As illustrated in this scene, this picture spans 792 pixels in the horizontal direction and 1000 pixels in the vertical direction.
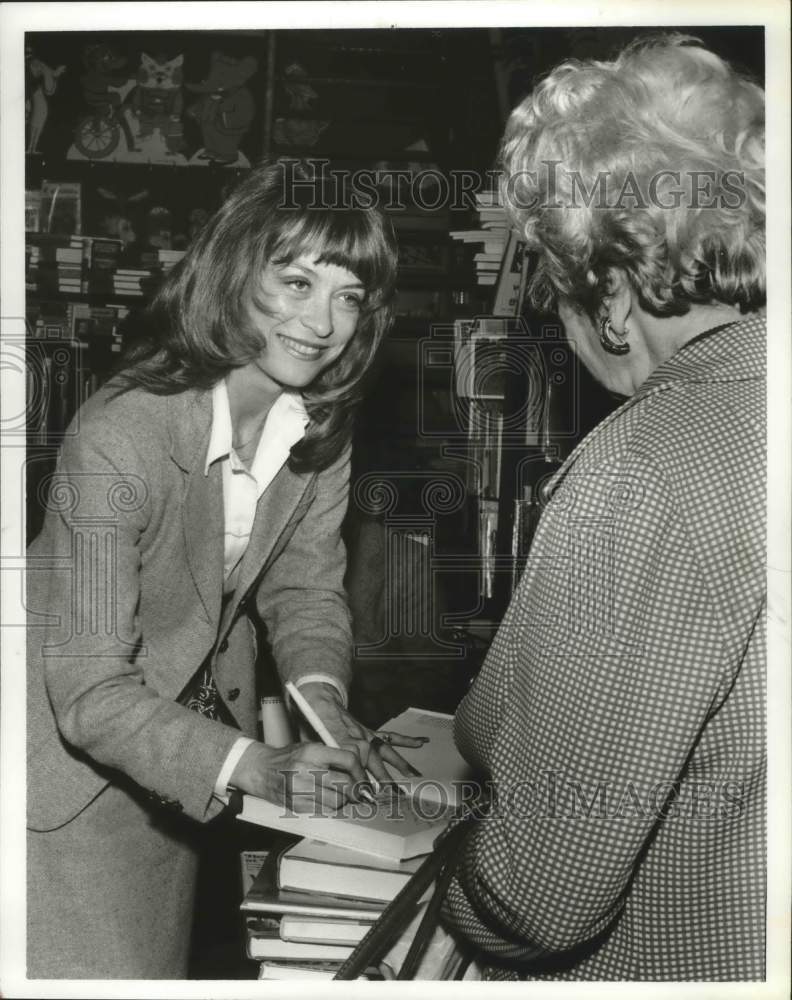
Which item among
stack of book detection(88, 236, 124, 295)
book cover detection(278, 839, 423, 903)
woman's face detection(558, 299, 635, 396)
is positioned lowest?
book cover detection(278, 839, 423, 903)

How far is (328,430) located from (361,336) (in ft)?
0.58

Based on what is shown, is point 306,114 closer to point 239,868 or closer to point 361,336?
point 361,336

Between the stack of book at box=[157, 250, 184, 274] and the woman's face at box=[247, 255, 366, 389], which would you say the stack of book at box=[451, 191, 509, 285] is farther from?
the stack of book at box=[157, 250, 184, 274]

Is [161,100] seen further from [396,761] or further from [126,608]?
[396,761]

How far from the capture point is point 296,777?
1.22 metres

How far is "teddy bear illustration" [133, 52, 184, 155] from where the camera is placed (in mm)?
1271

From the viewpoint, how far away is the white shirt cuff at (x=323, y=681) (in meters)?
1.43

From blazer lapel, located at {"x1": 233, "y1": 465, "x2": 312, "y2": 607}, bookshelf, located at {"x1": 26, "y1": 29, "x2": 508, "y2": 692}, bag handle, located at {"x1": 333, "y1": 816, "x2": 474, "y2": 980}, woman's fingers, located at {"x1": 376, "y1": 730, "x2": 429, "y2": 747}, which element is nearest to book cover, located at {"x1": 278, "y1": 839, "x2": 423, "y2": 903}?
bag handle, located at {"x1": 333, "y1": 816, "x2": 474, "y2": 980}

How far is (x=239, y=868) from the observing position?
5.17 ft

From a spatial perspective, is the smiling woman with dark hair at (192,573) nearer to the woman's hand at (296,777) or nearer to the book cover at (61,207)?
the woman's hand at (296,777)

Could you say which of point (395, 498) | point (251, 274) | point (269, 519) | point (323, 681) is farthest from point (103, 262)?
point (323, 681)

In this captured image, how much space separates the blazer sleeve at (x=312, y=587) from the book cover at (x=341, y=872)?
1.24ft

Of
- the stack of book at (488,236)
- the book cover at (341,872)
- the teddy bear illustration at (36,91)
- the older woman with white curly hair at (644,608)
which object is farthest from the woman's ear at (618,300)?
the teddy bear illustration at (36,91)
